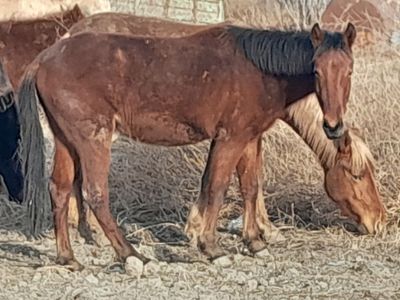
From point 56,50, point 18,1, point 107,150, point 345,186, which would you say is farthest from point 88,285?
point 18,1

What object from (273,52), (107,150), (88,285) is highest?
(273,52)

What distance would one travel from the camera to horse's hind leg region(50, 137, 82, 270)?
6418 millimetres

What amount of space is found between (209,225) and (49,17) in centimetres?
359

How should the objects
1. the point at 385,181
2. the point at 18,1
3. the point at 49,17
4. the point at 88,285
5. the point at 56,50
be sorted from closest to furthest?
1. the point at 88,285
2. the point at 56,50
3. the point at 385,181
4. the point at 49,17
5. the point at 18,1

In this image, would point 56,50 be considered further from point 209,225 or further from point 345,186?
point 345,186

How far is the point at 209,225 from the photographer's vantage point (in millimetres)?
6562

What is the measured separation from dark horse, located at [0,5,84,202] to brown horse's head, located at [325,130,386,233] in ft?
9.02

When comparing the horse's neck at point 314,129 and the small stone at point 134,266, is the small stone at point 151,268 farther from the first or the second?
the horse's neck at point 314,129

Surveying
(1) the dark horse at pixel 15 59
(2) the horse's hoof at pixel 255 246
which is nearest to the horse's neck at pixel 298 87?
(2) the horse's hoof at pixel 255 246

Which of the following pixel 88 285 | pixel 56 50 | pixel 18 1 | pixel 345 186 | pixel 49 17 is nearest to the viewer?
pixel 88 285

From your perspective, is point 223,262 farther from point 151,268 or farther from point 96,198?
point 96,198

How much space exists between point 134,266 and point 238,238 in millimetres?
1244

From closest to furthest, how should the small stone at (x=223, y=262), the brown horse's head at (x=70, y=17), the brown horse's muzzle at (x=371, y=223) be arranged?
the small stone at (x=223, y=262) → the brown horse's muzzle at (x=371, y=223) → the brown horse's head at (x=70, y=17)

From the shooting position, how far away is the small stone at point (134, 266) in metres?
6.16
